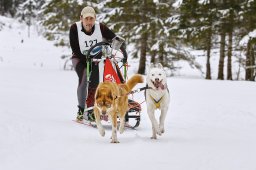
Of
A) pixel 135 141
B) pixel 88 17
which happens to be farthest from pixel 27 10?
pixel 135 141

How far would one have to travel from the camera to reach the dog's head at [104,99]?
495 cm

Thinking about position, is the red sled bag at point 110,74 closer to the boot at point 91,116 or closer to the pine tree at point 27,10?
the boot at point 91,116

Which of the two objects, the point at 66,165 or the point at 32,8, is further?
the point at 32,8

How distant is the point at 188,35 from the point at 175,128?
12251 mm

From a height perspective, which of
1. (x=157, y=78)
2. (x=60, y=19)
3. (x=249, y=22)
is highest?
(x=60, y=19)

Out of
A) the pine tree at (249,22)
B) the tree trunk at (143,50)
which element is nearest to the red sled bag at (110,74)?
the pine tree at (249,22)

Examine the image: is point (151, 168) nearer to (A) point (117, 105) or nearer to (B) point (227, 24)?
(A) point (117, 105)

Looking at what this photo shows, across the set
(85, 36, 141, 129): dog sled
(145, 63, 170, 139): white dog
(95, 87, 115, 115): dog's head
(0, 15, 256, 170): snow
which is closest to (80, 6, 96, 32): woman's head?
(85, 36, 141, 129): dog sled

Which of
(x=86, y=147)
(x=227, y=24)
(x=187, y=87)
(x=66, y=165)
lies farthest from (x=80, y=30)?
(x=227, y=24)

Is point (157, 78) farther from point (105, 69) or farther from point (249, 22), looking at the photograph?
point (249, 22)

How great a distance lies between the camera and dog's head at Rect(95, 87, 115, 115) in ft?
16.2

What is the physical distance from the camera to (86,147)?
4.95 metres

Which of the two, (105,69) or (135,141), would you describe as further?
(105,69)

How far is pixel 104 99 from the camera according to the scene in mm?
4949
